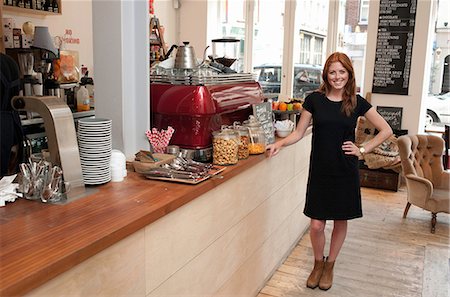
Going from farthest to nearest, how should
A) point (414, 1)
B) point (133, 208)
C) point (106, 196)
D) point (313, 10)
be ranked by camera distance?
point (313, 10), point (414, 1), point (106, 196), point (133, 208)

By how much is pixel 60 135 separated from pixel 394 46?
5121 mm

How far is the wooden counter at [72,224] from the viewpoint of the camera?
120 cm

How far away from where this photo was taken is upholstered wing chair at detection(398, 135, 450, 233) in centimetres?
432

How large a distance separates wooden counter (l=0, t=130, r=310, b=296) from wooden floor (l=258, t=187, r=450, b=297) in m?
0.55

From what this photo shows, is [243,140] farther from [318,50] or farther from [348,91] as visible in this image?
[318,50]

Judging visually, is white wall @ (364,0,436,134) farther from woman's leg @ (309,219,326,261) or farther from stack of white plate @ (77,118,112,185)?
stack of white plate @ (77,118,112,185)

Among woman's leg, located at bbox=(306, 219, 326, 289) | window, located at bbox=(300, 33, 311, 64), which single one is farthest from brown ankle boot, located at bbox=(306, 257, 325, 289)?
window, located at bbox=(300, 33, 311, 64)

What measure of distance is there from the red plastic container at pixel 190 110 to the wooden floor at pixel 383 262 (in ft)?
4.11

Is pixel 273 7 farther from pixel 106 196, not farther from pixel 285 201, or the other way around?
pixel 106 196

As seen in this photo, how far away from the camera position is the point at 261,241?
118 inches

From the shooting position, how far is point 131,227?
61.2 inches

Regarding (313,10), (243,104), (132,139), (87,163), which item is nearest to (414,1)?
(313,10)

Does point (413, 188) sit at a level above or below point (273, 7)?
below

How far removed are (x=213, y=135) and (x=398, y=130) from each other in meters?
4.13
